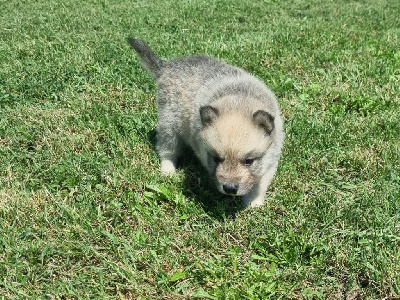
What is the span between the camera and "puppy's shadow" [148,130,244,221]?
3775mm

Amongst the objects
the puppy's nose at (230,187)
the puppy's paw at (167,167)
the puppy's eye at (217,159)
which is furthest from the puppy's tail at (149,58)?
the puppy's nose at (230,187)

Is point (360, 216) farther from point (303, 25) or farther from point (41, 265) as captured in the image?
point (303, 25)

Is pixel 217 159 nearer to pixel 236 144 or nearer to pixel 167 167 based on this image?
pixel 236 144

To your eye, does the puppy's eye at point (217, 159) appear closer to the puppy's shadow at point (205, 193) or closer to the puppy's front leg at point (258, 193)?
the puppy's shadow at point (205, 193)

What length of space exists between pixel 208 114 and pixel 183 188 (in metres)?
0.89

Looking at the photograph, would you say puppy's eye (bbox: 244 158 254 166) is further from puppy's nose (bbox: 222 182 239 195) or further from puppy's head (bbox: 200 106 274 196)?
puppy's nose (bbox: 222 182 239 195)

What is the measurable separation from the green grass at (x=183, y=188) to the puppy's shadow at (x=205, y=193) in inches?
0.8

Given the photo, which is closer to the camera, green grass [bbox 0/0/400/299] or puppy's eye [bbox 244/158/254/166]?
green grass [bbox 0/0/400/299]

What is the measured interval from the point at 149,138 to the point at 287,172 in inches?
62.8

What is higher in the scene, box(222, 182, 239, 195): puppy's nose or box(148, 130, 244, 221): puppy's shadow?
box(222, 182, 239, 195): puppy's nose

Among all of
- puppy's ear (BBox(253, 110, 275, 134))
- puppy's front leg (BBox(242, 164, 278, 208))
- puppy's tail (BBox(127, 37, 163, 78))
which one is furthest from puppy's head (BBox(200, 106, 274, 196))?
puppy's tail (BBox(127, 37, 163, 78))

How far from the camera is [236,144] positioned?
3.34 metres

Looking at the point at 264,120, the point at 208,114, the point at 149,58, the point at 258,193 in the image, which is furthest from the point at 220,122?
the point at 149,58

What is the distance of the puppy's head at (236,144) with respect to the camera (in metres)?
3.37
